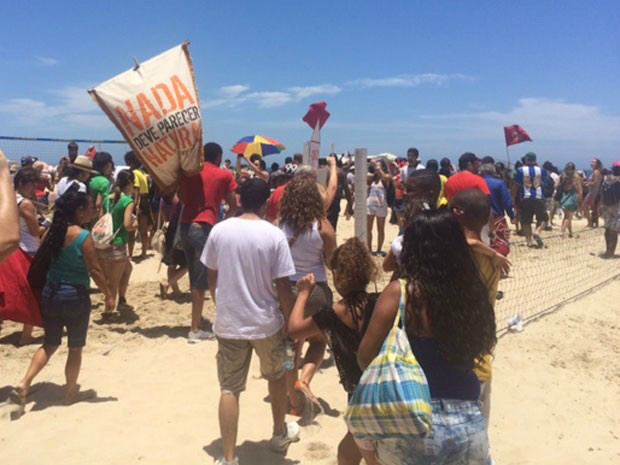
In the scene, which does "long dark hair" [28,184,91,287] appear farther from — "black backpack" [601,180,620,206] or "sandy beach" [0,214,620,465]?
"black backpack" [601,180,620,206]

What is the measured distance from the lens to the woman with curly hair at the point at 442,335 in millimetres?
1919

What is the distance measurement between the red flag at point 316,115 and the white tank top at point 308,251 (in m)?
1.42

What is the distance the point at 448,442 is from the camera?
1.90 m

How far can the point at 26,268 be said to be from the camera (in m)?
4.23

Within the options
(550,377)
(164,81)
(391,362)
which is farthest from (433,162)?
(391,362)

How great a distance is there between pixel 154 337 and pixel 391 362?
4.40 meters

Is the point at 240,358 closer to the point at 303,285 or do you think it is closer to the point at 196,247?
the point at 303,285

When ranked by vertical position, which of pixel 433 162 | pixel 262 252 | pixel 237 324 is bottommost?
pixel 237 324

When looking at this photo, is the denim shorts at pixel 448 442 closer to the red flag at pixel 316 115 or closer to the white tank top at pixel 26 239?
the red flag at pixel 316 115

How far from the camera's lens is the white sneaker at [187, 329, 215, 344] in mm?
5480

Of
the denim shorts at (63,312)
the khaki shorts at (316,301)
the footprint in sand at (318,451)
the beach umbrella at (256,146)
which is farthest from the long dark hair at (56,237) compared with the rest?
the beach umbrella at (256,146)

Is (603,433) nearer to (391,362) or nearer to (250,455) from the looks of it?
(250,455)

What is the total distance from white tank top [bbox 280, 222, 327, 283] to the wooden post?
1.86ft

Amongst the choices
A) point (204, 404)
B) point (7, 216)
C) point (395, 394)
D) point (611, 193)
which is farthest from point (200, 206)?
point (611, 193)
